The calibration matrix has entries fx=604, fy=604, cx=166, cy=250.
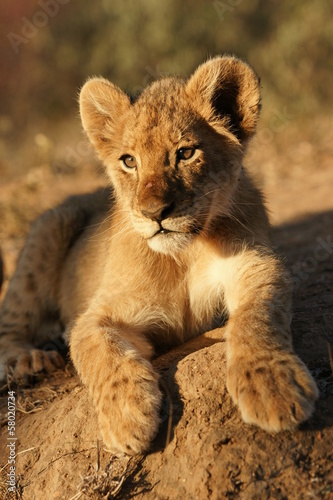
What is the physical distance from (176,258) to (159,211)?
654 millimetres

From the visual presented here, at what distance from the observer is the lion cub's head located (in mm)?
3412

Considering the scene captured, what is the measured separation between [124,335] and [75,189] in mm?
7223

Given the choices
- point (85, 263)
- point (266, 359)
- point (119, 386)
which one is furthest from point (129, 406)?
point (85, 263)

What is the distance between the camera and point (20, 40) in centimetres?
1762

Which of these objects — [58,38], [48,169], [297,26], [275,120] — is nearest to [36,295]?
[48,169]

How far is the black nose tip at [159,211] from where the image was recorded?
→ 10.7ft

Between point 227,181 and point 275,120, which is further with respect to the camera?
point 275,120

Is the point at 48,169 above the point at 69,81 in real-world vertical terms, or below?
below

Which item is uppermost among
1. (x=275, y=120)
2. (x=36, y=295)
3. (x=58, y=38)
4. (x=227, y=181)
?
(x=58, y=38)

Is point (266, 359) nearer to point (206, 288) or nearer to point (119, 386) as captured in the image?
point (119, 386)

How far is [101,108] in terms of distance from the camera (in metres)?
4.19

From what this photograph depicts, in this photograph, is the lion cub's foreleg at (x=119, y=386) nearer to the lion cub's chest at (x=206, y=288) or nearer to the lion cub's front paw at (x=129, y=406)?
the lion cub's front paw at (x=129, y=406)

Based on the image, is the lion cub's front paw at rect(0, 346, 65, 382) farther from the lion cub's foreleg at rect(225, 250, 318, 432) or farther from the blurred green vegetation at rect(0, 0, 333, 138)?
the blurred green vegetation at rect(0, 0, 333, 138)

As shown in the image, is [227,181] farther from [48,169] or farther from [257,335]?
[48,169]
